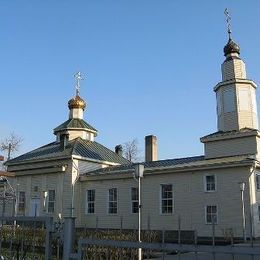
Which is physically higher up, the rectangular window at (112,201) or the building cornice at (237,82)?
the building cornice at (237,82)

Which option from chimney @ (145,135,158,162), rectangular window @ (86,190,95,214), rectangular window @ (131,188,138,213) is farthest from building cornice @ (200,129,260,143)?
rectangular window @ (86,190,95,214)

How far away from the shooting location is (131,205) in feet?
93.9

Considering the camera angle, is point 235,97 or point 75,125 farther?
point 75,125

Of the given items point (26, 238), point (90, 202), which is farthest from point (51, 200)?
point (26, 238)

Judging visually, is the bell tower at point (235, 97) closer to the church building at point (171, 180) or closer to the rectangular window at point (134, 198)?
the church building at point (171, 180)

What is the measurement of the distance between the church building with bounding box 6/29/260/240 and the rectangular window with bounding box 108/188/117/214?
2.9 inches

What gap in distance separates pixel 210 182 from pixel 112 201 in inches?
332

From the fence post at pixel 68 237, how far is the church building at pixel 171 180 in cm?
1462

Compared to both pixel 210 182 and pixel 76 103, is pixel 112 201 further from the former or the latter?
pixel 76 103

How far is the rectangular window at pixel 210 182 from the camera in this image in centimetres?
2465

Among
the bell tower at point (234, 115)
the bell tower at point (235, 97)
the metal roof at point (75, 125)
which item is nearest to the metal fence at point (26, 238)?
the bell tower at point (234, 115)

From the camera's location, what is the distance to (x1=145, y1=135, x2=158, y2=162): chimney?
114 ft

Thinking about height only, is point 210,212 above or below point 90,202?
below

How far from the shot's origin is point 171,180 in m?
26.7
